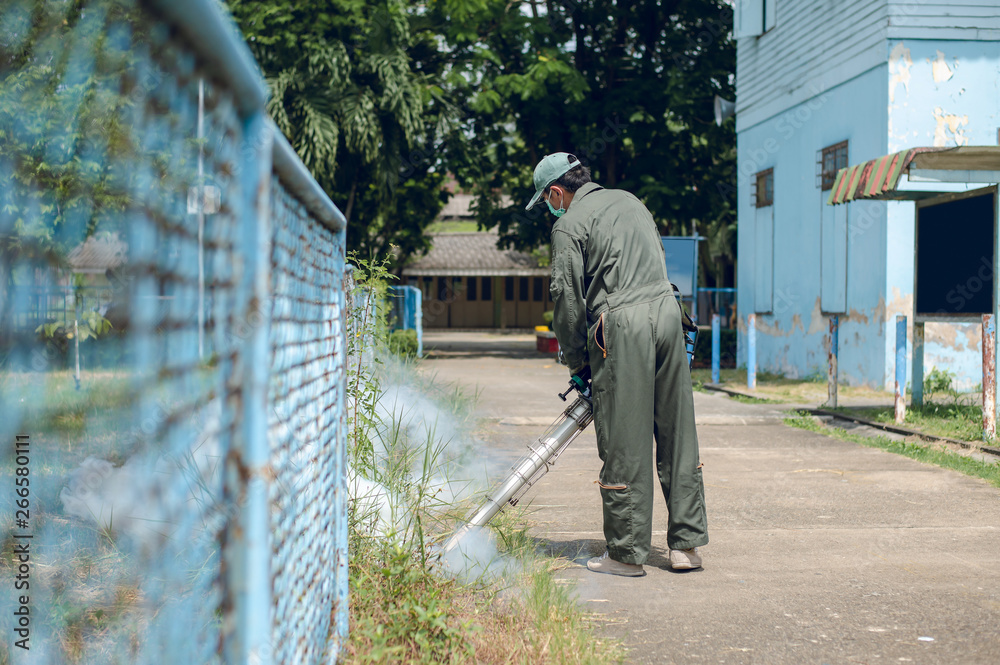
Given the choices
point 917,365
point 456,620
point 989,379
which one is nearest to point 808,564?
point 456,620

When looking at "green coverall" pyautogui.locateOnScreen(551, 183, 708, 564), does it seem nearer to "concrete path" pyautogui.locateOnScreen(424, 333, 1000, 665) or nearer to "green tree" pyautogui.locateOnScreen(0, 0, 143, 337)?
"concrete path" pyautogui.locateOnScreen(424, 333, 1000, 665)

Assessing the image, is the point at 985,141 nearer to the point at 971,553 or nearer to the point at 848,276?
the point at 848,276

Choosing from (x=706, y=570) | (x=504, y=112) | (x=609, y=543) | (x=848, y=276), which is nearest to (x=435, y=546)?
(x=609, y=543)

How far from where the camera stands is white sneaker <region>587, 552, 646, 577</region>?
3.76 meters

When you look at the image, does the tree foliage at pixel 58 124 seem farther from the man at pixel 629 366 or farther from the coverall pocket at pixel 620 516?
the coverall pocket at pixel 620 516

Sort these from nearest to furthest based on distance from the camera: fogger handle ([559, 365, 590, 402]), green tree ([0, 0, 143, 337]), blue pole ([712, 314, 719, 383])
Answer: green tree ([0, 0, 143, 337]) < fogger handle ([559, 365, 590, 402]) < blue pole ([712, 314, 719, 383])

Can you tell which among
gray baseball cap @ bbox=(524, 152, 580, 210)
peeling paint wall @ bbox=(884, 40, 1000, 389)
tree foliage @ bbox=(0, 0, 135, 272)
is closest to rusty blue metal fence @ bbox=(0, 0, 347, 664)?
tree foliage @ bbox=(0, 0, 135, 272)

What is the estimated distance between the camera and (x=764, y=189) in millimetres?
15492

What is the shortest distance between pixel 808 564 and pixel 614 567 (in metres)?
0.91

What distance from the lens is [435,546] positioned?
3637mm

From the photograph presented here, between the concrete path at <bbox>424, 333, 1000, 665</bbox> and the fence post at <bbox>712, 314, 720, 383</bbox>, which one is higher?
the fence post at <bbox>712, 314, 720, 383</bbox>

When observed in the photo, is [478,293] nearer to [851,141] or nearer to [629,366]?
[851,141]

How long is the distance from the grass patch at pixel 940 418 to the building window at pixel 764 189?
6.31 m

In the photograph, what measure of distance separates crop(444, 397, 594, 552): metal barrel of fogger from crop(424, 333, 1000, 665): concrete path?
0.43 m
